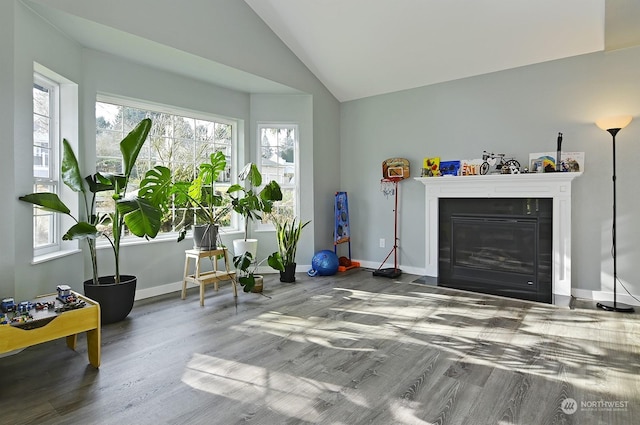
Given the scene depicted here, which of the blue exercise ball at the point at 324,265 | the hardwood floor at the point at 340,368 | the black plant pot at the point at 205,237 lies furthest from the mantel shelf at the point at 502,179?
the black plant pot at the point at 205,237

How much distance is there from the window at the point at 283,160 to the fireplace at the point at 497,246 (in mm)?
2134

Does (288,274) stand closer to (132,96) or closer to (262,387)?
(262,387)

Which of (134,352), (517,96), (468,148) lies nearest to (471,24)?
(517,96)

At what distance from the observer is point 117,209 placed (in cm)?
312

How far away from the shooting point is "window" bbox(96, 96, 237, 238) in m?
4.01

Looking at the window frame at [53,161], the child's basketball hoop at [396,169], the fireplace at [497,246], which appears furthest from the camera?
the child's basketball hoop at [396,169]

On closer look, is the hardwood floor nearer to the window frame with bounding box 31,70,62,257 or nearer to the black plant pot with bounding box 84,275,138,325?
the black plant pot with bounding box 84,275,138,325

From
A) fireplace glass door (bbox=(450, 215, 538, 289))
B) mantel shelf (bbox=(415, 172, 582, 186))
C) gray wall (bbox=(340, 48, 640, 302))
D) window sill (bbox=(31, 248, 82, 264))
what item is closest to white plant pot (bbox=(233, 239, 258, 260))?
window sill (bbox=(31, 248, 82, 264))

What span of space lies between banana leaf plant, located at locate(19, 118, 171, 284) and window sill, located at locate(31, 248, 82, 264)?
287 millimetres

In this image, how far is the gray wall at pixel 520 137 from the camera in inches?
151

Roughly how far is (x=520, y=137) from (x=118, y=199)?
4383 millimetres

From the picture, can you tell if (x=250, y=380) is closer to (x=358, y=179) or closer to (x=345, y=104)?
(x=358, y=179)

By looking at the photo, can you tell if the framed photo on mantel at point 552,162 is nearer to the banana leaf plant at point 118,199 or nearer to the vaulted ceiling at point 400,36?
the vaulted ceiling at point 400,36

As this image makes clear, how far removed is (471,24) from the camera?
3967 millimetres
